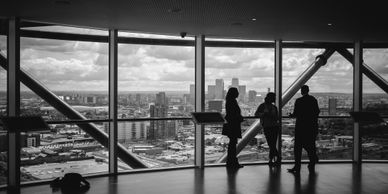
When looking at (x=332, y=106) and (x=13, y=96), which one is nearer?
(x=13, y=96)

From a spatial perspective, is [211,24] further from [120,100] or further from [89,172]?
[89,172]

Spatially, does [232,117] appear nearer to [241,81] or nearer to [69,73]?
[241,81]

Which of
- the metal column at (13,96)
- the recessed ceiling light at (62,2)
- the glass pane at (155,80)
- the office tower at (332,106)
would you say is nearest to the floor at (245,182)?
the metal column at (13,96)

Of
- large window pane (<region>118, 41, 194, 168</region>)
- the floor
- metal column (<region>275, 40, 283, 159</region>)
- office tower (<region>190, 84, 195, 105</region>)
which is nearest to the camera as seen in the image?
the floor

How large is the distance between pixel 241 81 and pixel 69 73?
4244mm

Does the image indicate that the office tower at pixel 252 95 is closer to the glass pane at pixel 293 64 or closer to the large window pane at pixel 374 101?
the glass pane at pixel 293 64

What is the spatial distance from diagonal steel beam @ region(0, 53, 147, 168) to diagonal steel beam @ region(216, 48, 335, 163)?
9.08 ft

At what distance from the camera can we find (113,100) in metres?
8.34

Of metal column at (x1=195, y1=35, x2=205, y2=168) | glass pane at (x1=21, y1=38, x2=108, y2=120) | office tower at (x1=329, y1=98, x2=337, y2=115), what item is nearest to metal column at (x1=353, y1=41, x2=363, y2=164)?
office tower at (x1=329, y1=98, x2=337, y2=115)

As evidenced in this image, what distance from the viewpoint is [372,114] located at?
9703 mm

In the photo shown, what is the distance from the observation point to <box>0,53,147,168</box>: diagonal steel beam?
7.63 metres

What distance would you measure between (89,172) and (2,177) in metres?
1.70

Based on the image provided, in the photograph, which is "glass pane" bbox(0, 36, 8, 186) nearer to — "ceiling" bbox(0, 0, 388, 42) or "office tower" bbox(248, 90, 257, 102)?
"ceiling" bbox(0, 0, 388, 42)

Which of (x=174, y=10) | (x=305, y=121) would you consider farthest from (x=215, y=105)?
(x=174, y=10)
